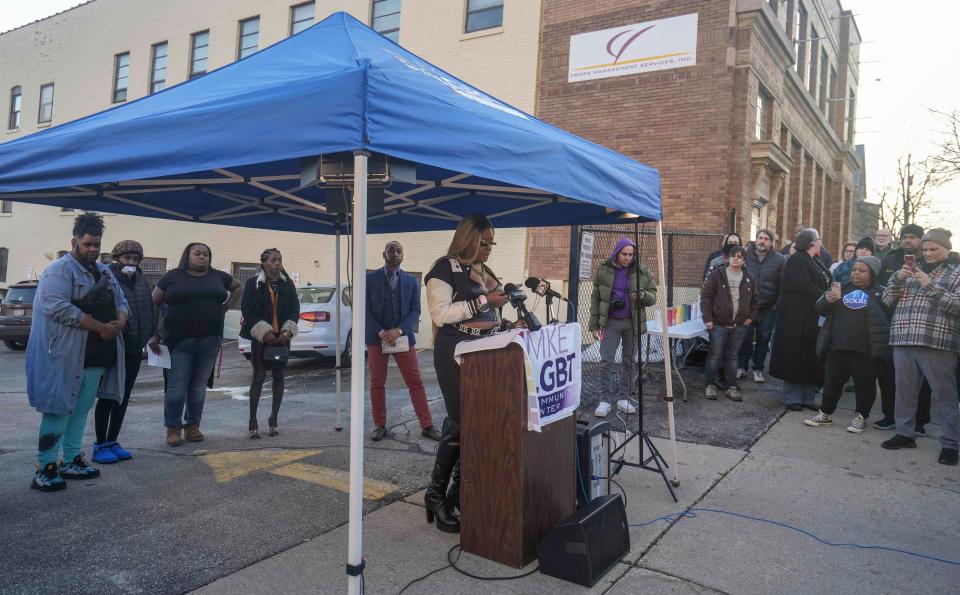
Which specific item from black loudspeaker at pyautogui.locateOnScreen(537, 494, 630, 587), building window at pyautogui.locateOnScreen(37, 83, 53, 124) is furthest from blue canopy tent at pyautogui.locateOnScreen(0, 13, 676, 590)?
building window at pyautogui.locateOnScreen(37, 83, 53, 124)

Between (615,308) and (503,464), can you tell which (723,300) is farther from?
(503,464)

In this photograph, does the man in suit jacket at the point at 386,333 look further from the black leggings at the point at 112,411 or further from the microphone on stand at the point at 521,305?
the microphone on stand at the point at 521,305

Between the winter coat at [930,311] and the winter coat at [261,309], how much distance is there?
18.2 ft

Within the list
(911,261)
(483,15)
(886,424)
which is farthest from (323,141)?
(483,15)

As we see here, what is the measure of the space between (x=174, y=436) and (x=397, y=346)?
7.13ft

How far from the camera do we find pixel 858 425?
614 centimetres

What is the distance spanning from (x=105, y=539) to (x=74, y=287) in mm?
1795

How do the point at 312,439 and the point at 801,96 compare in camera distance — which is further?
the point at 801,96

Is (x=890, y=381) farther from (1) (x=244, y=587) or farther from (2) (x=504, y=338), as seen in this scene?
(1) (x=244, y=587)

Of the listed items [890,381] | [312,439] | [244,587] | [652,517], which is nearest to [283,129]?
[244,587]

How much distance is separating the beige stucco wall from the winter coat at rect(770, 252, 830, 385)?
23.1 feet

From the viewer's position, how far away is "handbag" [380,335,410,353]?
5.90m

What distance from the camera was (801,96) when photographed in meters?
16.0

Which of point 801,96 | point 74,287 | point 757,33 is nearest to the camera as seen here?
point 74,287
